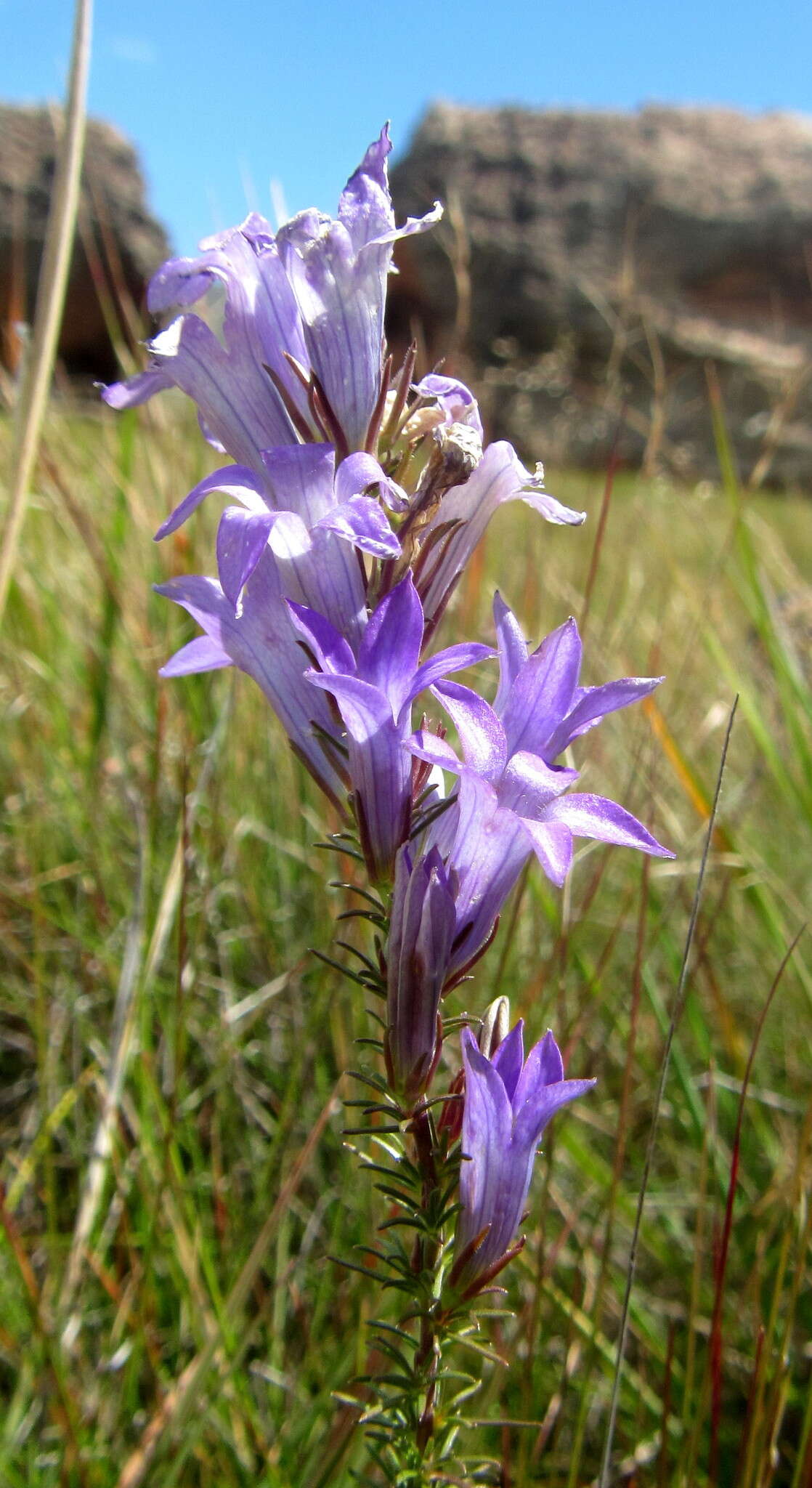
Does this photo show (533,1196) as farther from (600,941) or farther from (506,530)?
(506,530)

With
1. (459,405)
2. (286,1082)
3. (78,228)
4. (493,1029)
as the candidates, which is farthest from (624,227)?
(493,1029)

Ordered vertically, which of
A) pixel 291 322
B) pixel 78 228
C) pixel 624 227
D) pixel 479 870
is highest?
pixel 624 227

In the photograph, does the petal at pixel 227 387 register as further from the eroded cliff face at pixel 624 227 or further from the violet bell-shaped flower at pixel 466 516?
the eroded cliff face at pixel 624 227

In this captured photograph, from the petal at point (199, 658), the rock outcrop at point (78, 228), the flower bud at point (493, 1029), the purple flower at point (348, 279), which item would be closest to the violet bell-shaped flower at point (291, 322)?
the purple flower at point (348, 279)

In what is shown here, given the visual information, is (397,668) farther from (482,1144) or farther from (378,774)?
(482,1144)

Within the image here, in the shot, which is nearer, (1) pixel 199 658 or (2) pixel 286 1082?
(1) pixel 199 658
